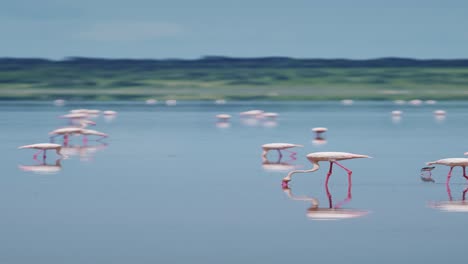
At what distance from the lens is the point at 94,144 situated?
4053 centimetres

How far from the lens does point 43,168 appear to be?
28.2 m

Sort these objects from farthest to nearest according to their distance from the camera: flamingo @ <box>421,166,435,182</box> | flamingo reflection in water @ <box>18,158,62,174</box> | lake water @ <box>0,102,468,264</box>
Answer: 1. flamingo reflection in water @ <box>18,158,62,174</box>
2. flamingo @ <box>421,166,435,182</box>
3. lake water @ <box>0,102,468,264</box>

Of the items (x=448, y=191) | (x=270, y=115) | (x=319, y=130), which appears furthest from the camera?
(x=270, y=115)

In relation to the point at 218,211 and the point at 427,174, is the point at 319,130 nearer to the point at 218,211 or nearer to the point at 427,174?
the point at 427,174

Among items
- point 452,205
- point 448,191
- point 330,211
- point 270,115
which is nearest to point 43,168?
point 448,191

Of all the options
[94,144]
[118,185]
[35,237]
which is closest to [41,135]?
[94,144]

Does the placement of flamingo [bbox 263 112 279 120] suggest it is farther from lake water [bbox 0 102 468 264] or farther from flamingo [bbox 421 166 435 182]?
flamingo [bbox 421 166 435 182]

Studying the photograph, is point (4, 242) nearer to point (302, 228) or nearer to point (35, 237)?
point (35, 237)

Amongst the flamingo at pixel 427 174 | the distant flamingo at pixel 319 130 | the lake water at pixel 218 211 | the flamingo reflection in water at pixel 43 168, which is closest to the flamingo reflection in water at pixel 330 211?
the lake water at pixel 218 211

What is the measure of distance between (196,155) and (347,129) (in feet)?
71.6

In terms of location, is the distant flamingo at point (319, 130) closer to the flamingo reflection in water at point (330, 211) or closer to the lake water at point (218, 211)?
the lake water at point (218, 211)

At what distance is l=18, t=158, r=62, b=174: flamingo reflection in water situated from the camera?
1073 inches

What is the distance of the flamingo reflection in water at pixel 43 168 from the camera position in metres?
27.3

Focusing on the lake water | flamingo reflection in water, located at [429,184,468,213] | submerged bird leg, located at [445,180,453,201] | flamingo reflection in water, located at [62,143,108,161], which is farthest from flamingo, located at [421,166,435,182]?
flamingo reflection in water, located at [62,143,108,161]
